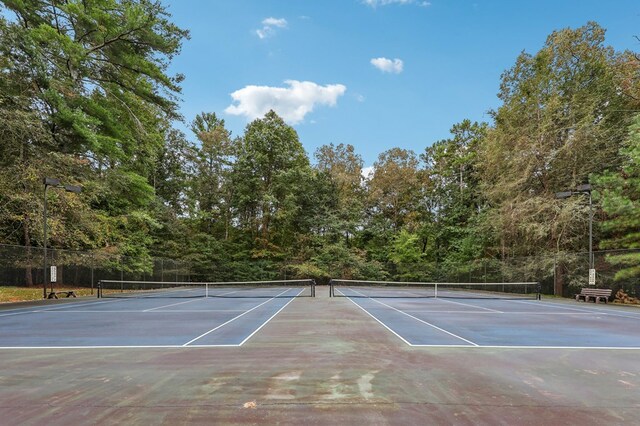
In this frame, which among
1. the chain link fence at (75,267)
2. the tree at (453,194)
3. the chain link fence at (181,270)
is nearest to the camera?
the chain link fence at (75,267)

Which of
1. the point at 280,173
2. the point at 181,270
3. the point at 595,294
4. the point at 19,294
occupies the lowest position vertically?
the point at 181,270

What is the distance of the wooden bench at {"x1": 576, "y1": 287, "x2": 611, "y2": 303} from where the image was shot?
18.4 m

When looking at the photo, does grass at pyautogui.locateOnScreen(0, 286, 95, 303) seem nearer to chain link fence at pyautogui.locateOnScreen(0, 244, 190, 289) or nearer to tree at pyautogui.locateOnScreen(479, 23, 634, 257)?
chain link fence at pyautogui.locateOnScreen(0, 244, 190, 289)

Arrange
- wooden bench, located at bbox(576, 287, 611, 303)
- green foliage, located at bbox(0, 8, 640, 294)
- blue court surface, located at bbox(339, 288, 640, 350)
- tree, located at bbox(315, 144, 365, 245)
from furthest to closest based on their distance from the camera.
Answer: tree, located at bbox(315, 144, 365, 245), green foliage, located at bbox(0, 8, 640, 294), wooden bench, located at bbox(576, 287, 611, 303), blue court surface, located at bbox(339, 288, 640, 350)

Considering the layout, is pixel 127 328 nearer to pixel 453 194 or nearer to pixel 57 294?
pixel 57 294

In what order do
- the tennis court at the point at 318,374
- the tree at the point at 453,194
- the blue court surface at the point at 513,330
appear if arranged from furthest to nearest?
the tree at the point at 453,194, the blue court surface at the point at 513,330, the tennis court at the point at 318,374

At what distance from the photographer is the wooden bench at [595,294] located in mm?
18431

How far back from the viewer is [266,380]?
16.4 ft

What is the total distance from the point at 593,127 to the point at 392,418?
2509 centimetres

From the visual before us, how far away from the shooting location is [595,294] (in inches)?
745

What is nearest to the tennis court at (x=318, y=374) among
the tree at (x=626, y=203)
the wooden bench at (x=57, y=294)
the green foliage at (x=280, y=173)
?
the wooden bench at (x=57, y=294)

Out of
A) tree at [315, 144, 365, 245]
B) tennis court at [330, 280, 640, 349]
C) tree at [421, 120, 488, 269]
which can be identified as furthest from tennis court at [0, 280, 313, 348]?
tree at [421, 120, 488, 269]

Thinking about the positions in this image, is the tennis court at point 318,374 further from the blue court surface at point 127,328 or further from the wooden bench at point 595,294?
the wooden bench at point 595,294

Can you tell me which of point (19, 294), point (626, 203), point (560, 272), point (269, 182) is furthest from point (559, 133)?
point (19, 294)
